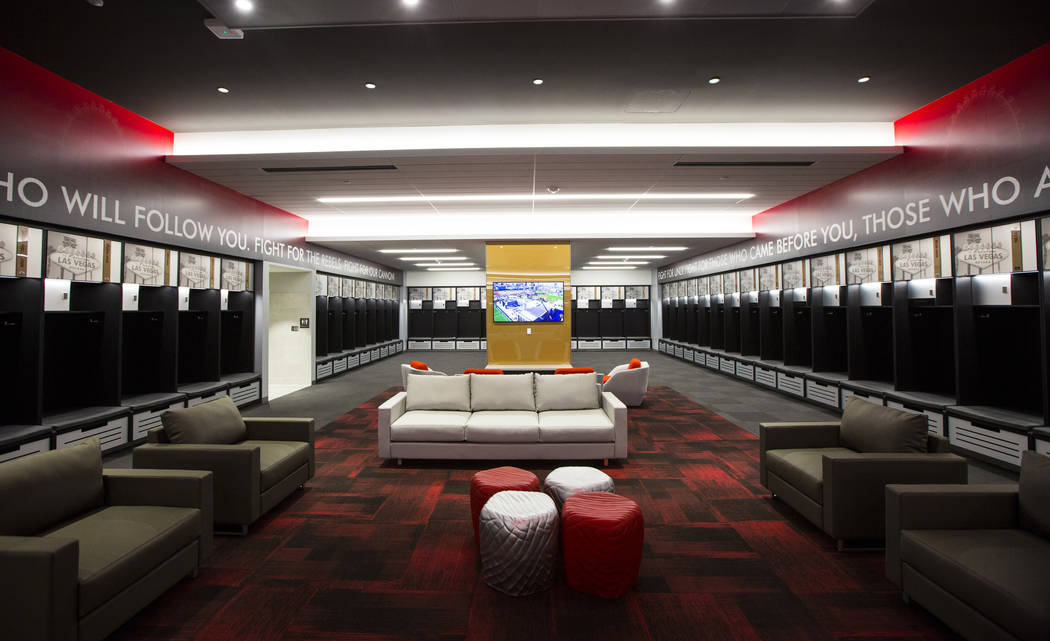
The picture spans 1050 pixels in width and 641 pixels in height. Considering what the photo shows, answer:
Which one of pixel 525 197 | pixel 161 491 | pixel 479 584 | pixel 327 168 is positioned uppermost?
pixel 525 197

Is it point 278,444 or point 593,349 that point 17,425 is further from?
point 593,349

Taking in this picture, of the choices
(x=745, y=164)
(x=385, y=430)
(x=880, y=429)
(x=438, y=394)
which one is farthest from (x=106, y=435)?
(x=745, y=164)

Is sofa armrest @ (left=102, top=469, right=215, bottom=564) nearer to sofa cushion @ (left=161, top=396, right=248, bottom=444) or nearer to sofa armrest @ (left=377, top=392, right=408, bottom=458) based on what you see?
sofa cushion @ (left=161, top=396, right=248, bottom=444)

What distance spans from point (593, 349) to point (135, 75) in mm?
14029

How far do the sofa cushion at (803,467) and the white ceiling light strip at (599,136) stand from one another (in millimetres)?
3394

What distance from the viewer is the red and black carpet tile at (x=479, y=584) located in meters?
1.99

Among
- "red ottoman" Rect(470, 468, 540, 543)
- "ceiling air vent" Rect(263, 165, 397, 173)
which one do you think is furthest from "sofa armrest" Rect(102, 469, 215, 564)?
"ceiling air vent" Rect(263, 165, 397, 173)

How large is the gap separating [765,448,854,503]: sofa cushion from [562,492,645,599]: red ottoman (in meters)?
1.36

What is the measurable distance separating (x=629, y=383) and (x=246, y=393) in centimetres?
580

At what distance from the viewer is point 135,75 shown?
3.82 metres

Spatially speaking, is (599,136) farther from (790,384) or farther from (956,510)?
(790,384)

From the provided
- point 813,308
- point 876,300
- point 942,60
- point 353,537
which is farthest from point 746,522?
point 813,308

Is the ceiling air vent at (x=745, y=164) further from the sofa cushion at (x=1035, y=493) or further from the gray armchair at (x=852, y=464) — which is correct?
the sofa cushion at (x=1035, y=493)

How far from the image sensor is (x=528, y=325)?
25.5ft
